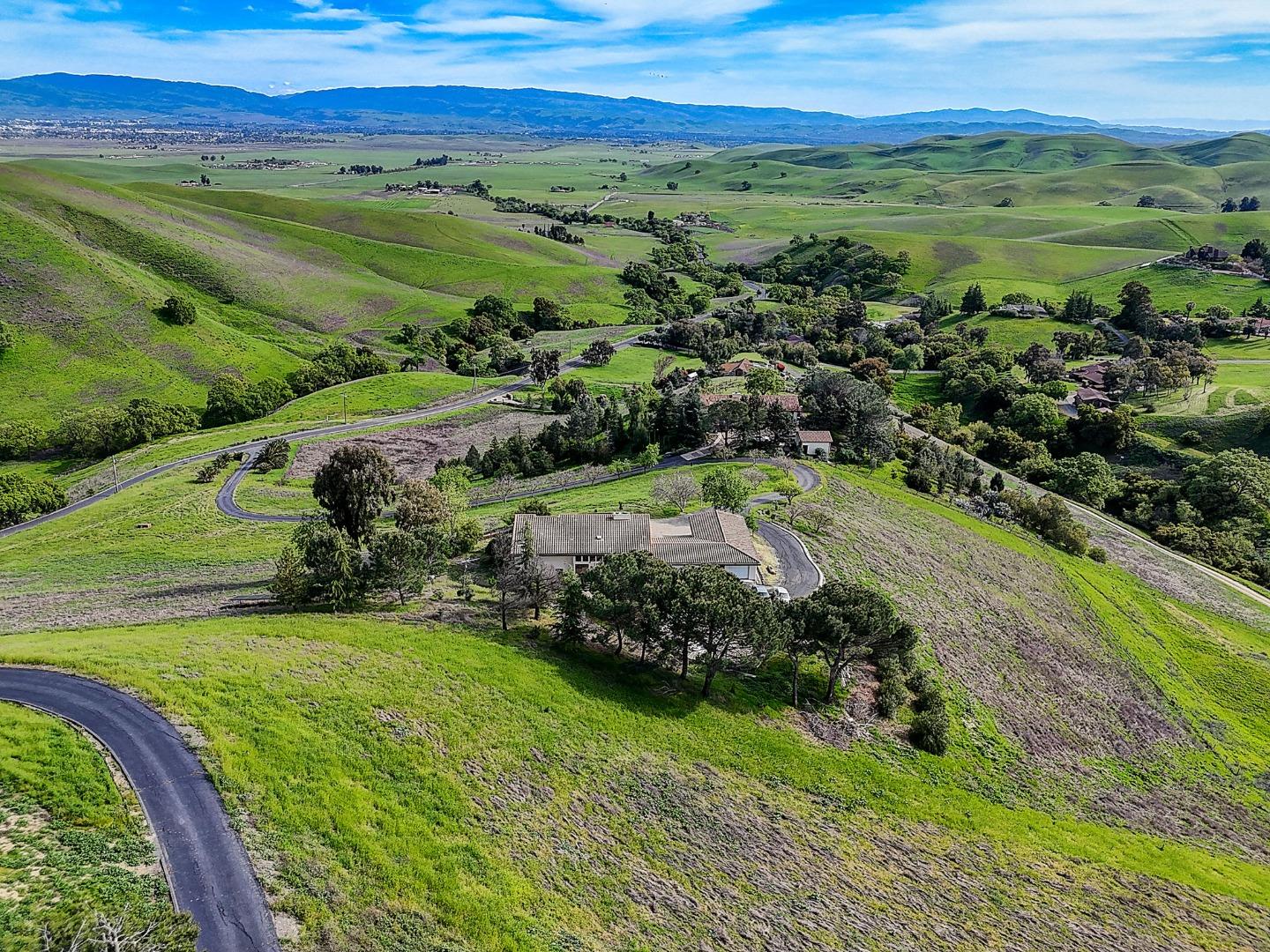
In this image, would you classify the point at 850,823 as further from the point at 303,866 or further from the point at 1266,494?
the point at 1266,494

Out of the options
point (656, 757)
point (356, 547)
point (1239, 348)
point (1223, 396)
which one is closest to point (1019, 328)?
point (1239, 348)

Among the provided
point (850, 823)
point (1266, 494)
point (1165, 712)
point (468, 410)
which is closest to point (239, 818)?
point (850, 823)

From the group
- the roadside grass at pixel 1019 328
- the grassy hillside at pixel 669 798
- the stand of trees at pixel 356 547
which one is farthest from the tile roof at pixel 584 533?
the roadside grass at pixel 1019 328

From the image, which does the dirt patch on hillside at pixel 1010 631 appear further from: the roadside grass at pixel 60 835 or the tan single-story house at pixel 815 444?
the roadside grass at pixel 60 835

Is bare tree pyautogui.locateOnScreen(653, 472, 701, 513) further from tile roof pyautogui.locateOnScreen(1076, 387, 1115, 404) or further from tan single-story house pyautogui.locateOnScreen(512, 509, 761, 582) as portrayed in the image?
tile roof pyautogui.locateOnScreen(1076, 387, 1115, 404)

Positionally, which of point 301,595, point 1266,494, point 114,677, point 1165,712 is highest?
point 114,677

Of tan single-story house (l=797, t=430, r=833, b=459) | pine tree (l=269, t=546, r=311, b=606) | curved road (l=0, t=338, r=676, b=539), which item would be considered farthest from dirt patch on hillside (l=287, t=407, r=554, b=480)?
pine tree (l=269, t=546, r=311, b=606)
